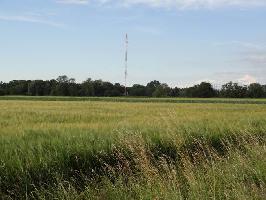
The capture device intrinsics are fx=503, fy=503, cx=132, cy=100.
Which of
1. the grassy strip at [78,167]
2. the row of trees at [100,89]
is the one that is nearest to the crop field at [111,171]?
the grassy strip at [78,167]

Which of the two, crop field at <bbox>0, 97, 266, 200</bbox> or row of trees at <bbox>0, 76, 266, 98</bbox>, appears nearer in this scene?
crop field at <bbox>0, 97, 266, 200</bbox>

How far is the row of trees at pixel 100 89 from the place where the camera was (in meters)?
112

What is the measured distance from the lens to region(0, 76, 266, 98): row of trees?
112000 mm

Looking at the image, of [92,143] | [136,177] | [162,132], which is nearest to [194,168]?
[136,177]

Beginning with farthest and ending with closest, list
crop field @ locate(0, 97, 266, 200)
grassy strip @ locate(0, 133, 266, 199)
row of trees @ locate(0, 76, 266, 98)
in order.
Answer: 1. row of trees @ locate(0, 76, 266, 98)
2. grassy strip @ locate(0, 133, 266, 199)
3. crop field @ locate(0, 97, 266, 200)

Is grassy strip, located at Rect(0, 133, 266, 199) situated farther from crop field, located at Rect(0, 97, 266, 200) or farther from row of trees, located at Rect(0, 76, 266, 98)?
row of trees, located at Rect(0, 76, 266, 98)

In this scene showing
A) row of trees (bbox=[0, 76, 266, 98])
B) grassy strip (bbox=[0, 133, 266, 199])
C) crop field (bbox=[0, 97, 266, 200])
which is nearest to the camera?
crop field (bbox=[0, 97, 266, 200])

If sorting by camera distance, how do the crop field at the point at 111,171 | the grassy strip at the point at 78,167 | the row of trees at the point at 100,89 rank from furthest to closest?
the row of trees at the point at 100,89 → the grassy strip at the point at 78,167 → the crop field at the point at 111,171

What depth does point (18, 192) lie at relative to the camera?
28.4ft

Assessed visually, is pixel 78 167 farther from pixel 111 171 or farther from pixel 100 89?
pixel 100 89

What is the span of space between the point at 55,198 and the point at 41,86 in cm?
10979

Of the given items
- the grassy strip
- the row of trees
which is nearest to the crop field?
the grassy strip

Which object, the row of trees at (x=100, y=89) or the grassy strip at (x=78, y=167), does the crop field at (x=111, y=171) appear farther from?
the row of trees at (x=100, y=89)

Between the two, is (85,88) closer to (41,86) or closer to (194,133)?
(41,86)
